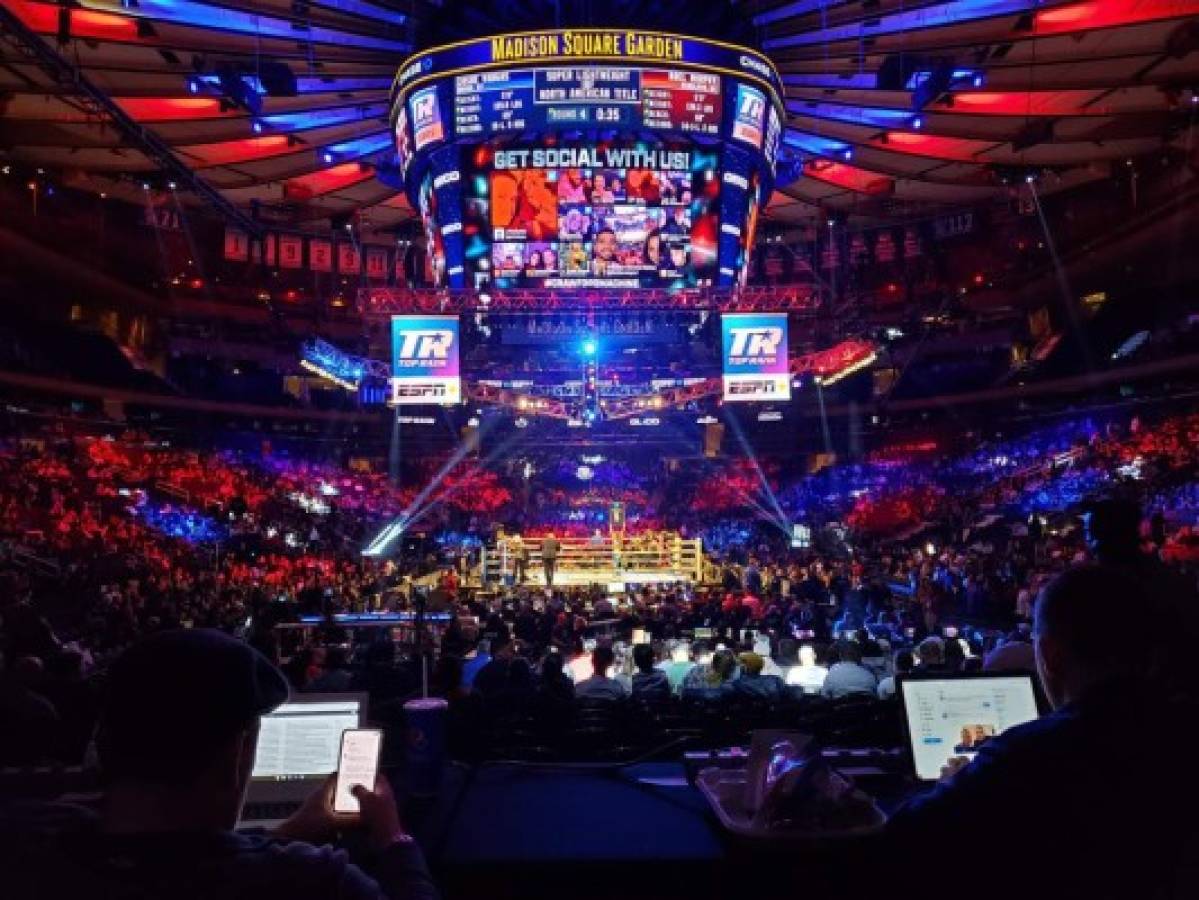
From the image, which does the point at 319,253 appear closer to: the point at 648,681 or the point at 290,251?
the point at 290,251

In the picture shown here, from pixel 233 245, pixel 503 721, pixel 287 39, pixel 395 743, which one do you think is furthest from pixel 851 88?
pixel 233 245

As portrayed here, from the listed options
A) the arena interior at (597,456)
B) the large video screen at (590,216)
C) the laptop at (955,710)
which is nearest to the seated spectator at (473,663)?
the arena interior at (597,456)

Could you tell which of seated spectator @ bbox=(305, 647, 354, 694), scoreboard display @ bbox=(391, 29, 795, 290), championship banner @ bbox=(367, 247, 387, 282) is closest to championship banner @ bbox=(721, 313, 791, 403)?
scoreboard display @ bbox=(391, 29, 795, 290)

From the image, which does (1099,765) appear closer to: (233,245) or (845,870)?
(845,870)

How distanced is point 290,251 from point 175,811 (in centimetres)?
3125

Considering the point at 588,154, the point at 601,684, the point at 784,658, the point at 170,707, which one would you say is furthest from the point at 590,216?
the point at 170,707

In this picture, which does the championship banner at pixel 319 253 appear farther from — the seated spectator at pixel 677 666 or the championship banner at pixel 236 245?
the seated spectator at pixel 677 666

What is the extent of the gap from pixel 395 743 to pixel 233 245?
3060cm

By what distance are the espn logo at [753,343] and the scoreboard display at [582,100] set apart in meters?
3.99

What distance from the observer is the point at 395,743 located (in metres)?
3.59

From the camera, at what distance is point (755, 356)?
44.9 ft

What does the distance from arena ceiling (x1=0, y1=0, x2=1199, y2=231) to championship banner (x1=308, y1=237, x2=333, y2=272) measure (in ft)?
34.7

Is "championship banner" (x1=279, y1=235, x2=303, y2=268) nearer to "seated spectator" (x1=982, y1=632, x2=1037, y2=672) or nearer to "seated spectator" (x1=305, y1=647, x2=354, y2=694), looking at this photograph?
"seated spectator" (x1=305, y1=647, x2=354, y2=694)

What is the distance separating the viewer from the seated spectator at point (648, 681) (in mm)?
6789
